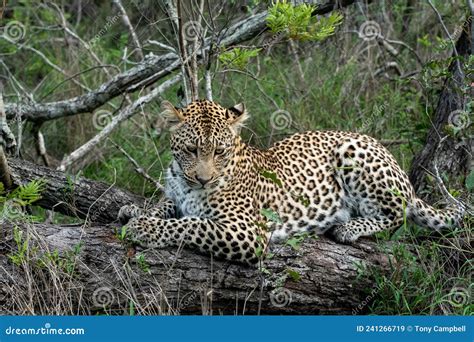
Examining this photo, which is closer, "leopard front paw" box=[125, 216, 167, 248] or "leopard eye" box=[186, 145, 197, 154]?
"leopard front paw" box=[125, 216, 167, 248]

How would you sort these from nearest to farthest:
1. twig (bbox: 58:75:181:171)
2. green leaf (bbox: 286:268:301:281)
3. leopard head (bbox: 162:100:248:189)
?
1. green leaf (bbox: 286:268:301:281)
2. leopard head (bbox: 162:100:248:189)
3. twig (bbox: 58:75:181:171)

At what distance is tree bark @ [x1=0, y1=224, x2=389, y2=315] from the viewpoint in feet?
24.5

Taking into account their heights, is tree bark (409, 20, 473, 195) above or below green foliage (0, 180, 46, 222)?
below

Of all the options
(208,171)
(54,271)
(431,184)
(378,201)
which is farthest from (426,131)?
(54,271)

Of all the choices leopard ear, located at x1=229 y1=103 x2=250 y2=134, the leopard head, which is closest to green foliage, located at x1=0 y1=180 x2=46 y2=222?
the leopard head

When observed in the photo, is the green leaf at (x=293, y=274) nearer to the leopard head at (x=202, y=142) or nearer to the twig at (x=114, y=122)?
the leopard head at (x=202, y=142)

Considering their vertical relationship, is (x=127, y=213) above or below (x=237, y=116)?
below

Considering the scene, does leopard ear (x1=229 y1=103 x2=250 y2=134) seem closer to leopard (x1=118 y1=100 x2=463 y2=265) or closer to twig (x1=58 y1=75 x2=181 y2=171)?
leopard (x1=118 y1=100 x2=463 y2=265)

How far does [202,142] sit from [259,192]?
100 cm

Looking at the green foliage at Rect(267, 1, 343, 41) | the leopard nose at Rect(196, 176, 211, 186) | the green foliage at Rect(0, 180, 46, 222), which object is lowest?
the leopard nose at Rect(196, 176, 211, 186)

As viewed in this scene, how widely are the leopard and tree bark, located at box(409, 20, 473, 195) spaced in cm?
62

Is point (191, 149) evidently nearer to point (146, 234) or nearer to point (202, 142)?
point (202, 142)

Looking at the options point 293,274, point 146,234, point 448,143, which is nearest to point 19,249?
point 146,234

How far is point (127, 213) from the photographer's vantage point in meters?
8.45
